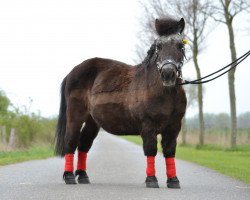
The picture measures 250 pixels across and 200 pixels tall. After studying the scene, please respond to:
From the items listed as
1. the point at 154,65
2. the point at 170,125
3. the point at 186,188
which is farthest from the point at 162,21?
the point at 186,188

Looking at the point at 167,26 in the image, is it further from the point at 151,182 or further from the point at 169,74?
the point at 151,182

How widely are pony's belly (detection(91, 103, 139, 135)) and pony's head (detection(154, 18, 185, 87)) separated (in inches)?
44.3

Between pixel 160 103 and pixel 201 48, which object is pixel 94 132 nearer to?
pixel 160 103

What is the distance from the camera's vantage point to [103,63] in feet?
35.2

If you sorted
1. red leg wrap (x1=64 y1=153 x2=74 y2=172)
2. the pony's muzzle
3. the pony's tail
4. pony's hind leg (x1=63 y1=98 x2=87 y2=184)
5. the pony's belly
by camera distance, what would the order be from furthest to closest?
the pony's tail, pony's hind leg (x1=63 y1=98 x2=87 y2=184), red leg wrap (x1=64 y1=153 x2=74 y2=172), the pony's belly, the pony's muzzle

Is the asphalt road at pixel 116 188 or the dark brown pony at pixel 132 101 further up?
Result: the dark brown pony at pixel 132 101

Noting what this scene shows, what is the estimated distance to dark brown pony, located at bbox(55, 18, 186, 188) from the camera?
9.06 meters

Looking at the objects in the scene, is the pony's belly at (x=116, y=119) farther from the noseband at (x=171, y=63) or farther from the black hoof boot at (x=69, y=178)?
the noseband at (x=171, y=63)

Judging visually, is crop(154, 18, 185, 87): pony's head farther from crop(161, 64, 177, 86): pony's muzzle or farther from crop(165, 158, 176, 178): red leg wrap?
crop(165, 158, 176, 178): red leg wrap

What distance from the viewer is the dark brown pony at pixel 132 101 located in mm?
9062

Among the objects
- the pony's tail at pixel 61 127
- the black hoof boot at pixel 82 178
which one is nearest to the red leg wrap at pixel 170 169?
the black hoof boot at pixel 82 178


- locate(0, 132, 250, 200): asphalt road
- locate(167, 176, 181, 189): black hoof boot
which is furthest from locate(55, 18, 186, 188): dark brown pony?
locate(0, 132, 250, 200): asphalt road

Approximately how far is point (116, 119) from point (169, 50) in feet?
5.59

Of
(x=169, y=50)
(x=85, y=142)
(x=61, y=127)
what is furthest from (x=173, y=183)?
(x=61, y=127)
